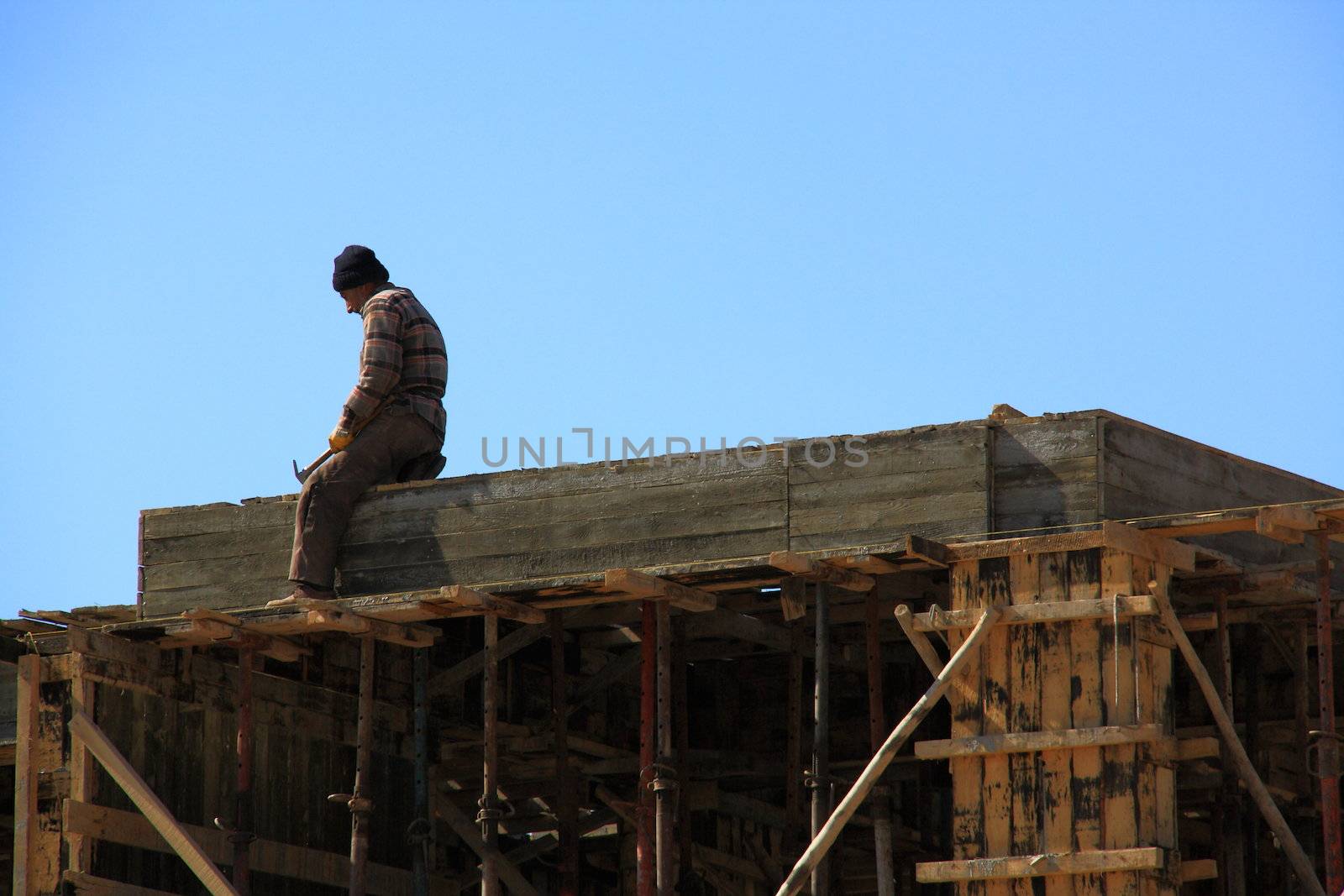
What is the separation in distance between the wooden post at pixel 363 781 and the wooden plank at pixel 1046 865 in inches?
155

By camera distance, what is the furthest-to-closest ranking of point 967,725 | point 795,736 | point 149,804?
point 795,736 < point 149,804 < point 967,725

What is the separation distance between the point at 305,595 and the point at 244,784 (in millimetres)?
1366

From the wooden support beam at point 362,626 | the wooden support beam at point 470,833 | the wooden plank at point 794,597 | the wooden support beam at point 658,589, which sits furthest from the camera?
the wooden support beam at point 470,833

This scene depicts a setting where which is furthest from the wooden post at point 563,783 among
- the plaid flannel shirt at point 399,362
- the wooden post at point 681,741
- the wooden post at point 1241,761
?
the wooden post at point 1241,761

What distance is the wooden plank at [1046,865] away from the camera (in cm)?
1366

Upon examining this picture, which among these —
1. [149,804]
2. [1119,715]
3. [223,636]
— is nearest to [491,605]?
[223,636]

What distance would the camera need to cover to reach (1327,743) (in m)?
13.9

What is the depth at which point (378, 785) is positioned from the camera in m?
18.0

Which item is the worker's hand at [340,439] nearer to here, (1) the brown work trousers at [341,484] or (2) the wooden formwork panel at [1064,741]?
(1) the brown work trousers at [341,484]

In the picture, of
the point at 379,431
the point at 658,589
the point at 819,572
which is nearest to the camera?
the point at 819,572

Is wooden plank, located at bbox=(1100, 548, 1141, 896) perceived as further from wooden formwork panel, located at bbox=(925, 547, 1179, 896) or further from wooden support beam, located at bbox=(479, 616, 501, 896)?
wooden support beam, located at bbox=(479, 616, 501, 896)

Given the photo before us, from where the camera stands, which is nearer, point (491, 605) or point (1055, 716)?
point (1055, 716)

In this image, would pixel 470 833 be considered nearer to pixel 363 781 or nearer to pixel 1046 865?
pixel 363 781

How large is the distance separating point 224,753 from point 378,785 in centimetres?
135
